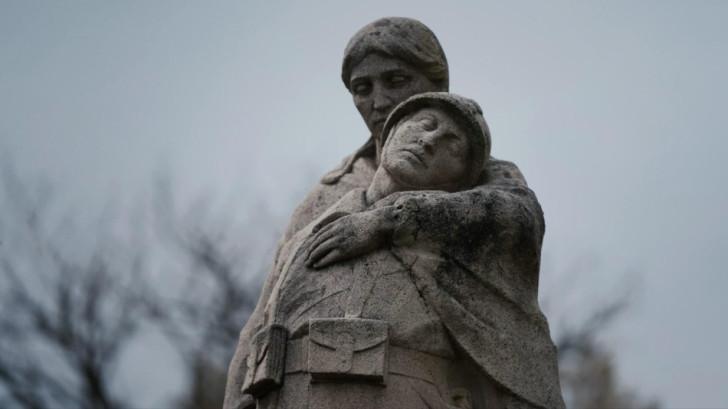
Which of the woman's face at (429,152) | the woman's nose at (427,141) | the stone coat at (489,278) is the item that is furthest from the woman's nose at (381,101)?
the stone coat at (489,278)

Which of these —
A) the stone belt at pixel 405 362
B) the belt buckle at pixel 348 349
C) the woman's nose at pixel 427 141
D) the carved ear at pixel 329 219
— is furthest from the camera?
the carved ear at pixel 329 219

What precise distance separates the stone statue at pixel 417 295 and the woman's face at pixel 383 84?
0.45m

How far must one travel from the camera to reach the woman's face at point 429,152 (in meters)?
5.24

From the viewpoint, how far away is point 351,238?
4.98 meters

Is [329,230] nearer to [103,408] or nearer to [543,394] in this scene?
[543,394]

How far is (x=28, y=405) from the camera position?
A: 11.9m

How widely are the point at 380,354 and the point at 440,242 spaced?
0.67 m

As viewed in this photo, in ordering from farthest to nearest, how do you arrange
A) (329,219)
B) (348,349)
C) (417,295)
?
1. (329,219)
2. (417,295)
3. (348,349)

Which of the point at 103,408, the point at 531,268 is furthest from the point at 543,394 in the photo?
the point at 103,408

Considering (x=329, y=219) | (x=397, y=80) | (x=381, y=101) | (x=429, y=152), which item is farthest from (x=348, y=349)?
(x=397, y=80)

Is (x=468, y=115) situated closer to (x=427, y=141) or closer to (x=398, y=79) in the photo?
(x=427, y=141)

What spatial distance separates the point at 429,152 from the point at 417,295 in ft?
2.58

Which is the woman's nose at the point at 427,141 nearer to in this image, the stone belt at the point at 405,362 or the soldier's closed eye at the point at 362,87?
the soldier's closed eye at the point at 362,87

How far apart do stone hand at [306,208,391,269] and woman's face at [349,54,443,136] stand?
1.05 m
